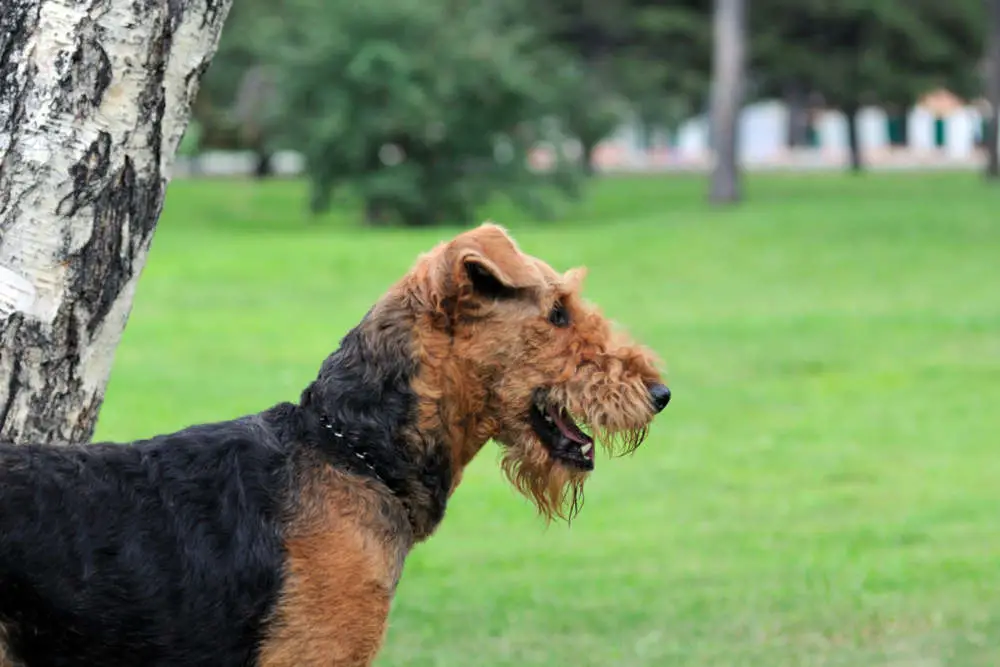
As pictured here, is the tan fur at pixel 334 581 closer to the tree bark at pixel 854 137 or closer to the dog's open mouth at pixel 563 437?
the dog's open mouth at pixel 563 437

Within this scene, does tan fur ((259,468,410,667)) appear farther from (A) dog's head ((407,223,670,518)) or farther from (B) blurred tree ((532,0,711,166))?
(B) blurred tree ((532,0,711,166))

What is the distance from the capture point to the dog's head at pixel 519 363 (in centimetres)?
467

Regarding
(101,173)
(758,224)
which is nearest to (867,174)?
(758,224)

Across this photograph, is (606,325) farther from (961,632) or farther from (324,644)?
(961,632)

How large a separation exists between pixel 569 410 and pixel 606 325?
31cm

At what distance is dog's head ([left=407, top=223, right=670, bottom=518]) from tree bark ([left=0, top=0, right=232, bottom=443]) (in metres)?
1.33

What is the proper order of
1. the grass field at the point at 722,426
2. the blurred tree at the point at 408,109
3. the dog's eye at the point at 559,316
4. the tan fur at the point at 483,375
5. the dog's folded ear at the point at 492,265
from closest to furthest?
the tan fur at the point at 483,375, the dog's folded ear at the point at 492,265, the dog's eye at the point at 559,316, the grass field at the point at 722,426, the blurred tree at the point at 408,109

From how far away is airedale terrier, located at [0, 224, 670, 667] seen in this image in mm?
4141

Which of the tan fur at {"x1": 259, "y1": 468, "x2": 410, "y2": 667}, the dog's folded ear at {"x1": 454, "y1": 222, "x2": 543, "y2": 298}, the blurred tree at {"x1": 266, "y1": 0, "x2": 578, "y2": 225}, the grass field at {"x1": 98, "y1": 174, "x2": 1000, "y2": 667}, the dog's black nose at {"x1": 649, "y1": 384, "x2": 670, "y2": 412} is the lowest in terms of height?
the grass field at {"x1": 98, "y1": 174, "x2": 1000, "y2": 667}

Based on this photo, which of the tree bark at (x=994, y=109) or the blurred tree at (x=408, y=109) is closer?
the blurred tree at (x=408, y=109)

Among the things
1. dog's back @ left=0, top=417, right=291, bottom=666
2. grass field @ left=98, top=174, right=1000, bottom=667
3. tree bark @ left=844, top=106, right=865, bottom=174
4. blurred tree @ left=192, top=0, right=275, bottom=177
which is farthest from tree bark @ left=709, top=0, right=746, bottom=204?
dog's back @ left=0, top=417, right=291, bottom=666

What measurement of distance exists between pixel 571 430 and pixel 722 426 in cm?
1004

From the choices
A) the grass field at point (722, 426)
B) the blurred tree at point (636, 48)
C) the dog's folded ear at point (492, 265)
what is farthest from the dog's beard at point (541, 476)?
the blurred tree at point (636, 48)

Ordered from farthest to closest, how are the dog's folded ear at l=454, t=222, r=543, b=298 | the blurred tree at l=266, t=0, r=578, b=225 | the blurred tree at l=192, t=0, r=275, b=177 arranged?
the blurred tree at l=192, t=0, r=275, b=177
the blurred tree at l=266, t=0, r=578, b=225
the dog's folded ear at l=454, t=222, r=543, b=298
